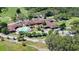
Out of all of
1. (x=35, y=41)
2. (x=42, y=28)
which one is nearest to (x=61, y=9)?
(x=42, y=28)

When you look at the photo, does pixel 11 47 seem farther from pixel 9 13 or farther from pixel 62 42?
pixel 62 42

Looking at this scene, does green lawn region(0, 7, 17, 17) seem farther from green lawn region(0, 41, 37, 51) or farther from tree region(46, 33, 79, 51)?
tree region(46, 33, 79, 51)

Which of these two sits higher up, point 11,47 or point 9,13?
point 9,13

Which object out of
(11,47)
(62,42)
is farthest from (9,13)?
(62,42)

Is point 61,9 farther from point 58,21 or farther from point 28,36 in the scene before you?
point 28,36

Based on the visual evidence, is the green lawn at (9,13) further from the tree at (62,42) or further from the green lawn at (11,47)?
the tree at (62,42)

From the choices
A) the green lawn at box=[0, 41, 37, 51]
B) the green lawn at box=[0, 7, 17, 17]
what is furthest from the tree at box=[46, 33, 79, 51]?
the green lawn at box=[0, 7, 17, 17]

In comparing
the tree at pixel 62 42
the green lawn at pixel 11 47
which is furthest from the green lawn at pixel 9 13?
the tree at pixel 62 42

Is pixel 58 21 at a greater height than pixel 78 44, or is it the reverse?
pixel 58 21
